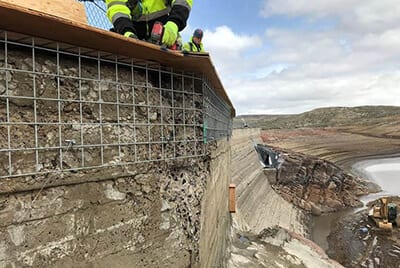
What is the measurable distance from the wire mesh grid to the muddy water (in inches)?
704

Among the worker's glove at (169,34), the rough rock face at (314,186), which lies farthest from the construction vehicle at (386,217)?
the worker's glove at (169,34)

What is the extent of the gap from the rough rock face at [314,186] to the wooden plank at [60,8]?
73.9 ft

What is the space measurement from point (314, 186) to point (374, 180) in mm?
12021

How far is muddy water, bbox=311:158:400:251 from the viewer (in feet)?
68.0

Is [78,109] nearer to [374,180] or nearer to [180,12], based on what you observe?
[180,12]

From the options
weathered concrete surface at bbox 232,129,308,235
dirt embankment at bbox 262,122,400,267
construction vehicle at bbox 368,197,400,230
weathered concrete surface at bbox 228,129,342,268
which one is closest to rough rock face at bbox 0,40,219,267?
weathered concrete surface at bbox 228,129,342,268

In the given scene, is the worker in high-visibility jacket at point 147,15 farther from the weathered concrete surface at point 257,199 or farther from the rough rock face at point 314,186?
the rough rock face at point 314,186

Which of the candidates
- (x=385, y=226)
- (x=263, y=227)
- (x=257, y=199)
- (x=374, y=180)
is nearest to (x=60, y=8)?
(x=263, y=227)

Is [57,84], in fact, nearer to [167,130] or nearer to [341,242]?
[167,130]

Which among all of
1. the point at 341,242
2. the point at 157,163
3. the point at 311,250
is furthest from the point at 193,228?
the point at 341,242

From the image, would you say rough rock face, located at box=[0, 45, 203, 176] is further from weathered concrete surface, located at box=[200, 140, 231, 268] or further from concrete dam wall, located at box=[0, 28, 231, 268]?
weathered concrete surface, located at box=[200, 140, 231, 268]

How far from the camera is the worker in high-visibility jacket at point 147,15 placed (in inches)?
120

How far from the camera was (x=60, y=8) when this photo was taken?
2289 mm

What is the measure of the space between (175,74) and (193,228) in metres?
1.28
